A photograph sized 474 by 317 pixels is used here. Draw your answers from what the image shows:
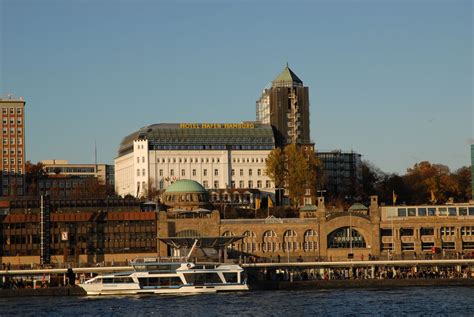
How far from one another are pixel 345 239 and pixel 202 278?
4230 centimetres

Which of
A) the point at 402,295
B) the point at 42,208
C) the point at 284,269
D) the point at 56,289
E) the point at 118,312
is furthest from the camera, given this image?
the point at 42,208

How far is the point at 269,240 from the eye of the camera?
179 meters

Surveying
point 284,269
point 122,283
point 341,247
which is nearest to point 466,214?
point 341,247

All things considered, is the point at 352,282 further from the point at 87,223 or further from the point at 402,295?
the point at 87,223

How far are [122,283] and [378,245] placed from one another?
1960 inches

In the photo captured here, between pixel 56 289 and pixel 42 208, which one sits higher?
pixel 42 208

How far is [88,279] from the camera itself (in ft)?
478

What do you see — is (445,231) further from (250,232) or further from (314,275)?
(314,275)

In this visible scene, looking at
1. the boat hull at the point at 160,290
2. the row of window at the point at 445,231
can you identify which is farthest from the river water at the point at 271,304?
the row of window at the point at 445,231

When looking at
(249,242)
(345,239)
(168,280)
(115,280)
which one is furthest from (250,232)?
(115,280)

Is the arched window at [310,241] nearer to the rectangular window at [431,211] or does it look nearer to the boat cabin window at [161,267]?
the rectangular window at [431,211]

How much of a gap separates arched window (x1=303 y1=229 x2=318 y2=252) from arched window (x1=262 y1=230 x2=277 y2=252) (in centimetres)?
445

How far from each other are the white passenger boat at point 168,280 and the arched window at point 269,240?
3708cm

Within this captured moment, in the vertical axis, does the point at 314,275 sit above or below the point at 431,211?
below
